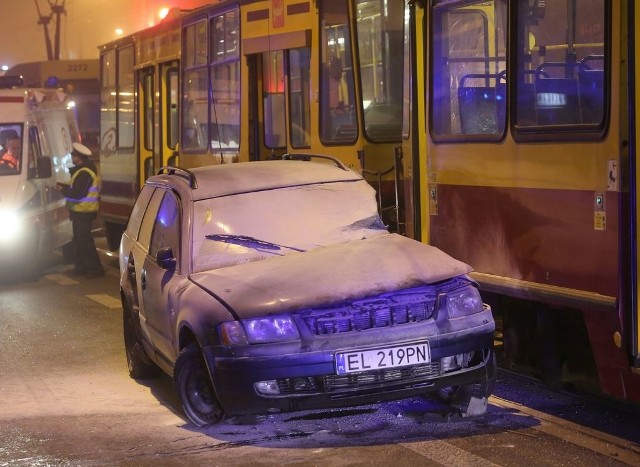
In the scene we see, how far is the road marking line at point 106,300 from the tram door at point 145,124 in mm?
3713

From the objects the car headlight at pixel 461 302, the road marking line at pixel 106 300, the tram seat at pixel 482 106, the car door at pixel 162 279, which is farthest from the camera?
the road marking line at pixel 106 300

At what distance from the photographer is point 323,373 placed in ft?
21.8

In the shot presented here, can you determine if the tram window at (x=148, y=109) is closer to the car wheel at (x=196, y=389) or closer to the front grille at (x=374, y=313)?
the car wheel at (x=196, y=389)

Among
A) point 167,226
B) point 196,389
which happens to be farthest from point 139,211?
point 196,389

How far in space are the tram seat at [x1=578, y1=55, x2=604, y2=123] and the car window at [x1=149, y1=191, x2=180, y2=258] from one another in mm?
2752

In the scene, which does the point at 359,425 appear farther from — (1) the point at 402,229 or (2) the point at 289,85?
(2) the point at 289,85

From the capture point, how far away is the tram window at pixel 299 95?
1239 centimetres

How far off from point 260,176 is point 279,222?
55 centimetres

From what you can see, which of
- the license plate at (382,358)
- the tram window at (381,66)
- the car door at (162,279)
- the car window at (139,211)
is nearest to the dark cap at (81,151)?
the tram window at (381,66)

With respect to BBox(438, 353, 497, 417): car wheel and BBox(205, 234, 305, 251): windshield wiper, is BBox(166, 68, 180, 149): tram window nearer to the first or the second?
BBox(205, 234, 305, 251): windshield wiper

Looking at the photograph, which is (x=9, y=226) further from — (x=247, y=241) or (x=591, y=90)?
(x=591, y=90)

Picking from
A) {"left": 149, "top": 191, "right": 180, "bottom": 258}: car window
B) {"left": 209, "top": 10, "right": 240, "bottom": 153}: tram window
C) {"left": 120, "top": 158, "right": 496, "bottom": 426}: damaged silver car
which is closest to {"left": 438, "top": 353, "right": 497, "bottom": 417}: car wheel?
{"left": 120, "top": 158, "right": 496, "bottom": 426}: damaged silver car

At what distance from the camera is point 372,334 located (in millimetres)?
6715

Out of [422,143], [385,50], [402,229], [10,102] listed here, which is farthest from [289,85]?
[10,102]
